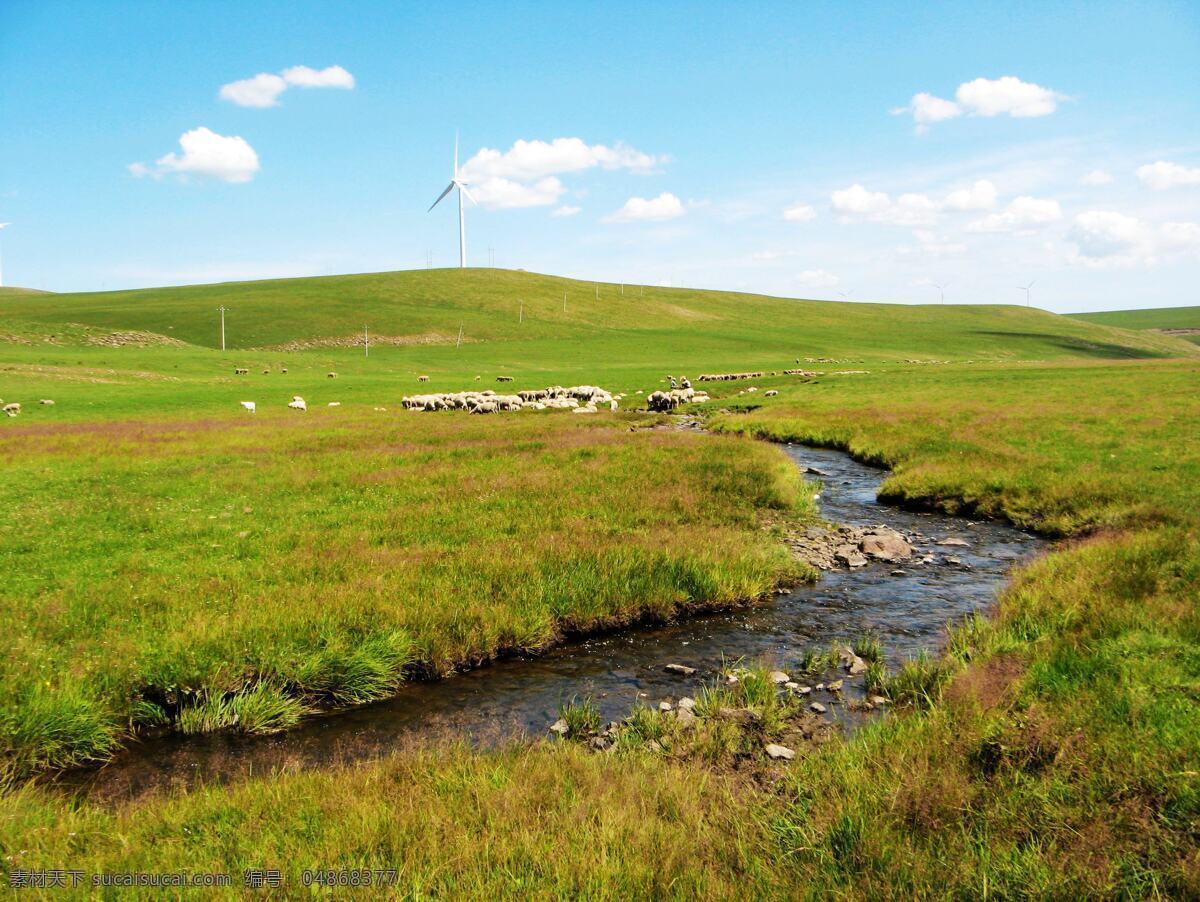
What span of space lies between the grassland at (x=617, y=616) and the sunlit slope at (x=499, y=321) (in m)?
96.2

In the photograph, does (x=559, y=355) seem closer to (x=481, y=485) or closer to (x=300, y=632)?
(x=481, y=485)

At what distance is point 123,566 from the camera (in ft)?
40.3

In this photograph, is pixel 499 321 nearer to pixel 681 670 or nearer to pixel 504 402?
pixel 504 402

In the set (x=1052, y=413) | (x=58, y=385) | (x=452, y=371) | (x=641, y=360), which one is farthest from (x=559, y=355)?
(x=1052, y=413)

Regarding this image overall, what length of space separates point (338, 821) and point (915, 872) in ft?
14.8

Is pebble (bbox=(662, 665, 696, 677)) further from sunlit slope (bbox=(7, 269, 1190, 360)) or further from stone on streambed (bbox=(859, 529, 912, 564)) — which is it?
sunlit slope (bbox=(7, 269, 1190, 360))

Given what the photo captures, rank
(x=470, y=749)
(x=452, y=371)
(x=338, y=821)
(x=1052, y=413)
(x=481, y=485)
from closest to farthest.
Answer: (x=338, y=821) < (x=470, y=749) < (x=481, y=485) < (x=1052, y=413) < (x=452, y=371)

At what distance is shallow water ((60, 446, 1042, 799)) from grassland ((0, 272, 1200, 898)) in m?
0.67

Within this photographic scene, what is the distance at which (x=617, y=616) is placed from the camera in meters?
11.8

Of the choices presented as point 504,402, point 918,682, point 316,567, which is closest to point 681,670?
point 918,682

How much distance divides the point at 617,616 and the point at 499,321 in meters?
138

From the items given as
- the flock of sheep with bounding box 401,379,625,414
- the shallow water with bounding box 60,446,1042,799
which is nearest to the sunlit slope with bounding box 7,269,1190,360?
the flock of sheep with bounding box 401,379,625,414

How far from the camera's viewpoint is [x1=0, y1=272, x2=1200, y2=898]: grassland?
4957 mm

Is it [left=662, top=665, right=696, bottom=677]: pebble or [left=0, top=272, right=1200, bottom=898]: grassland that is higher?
[left=0, top=272, right=1200, bottom=898]: grassland
